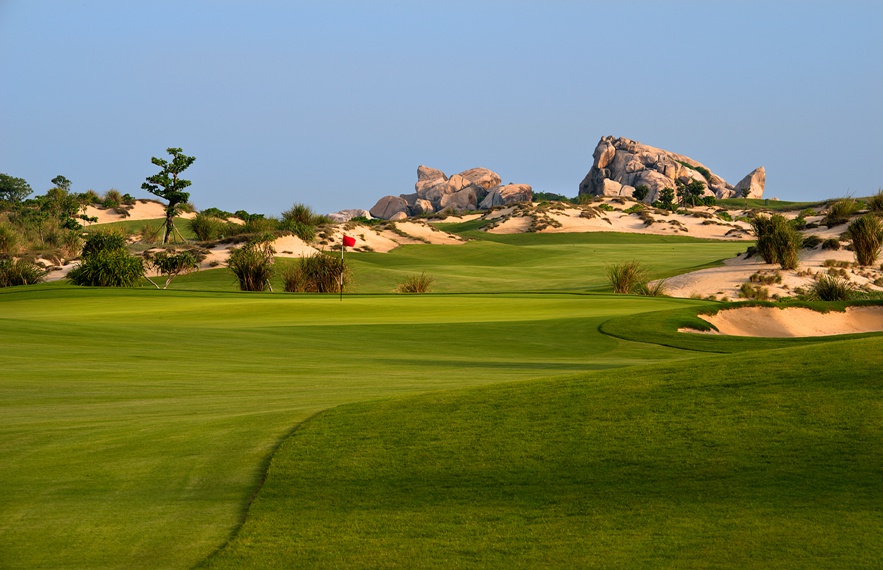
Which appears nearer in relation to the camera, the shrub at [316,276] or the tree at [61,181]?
the shrub at [316,276]

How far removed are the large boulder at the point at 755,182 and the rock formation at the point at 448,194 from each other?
38533 mm

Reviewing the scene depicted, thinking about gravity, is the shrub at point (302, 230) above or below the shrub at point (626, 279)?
above

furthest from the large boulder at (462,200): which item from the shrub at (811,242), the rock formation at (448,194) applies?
the shrub at (811,242)

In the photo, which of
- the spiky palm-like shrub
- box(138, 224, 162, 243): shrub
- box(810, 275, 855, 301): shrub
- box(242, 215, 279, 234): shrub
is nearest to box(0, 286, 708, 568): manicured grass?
box(810, 275, 855, 301): shrub

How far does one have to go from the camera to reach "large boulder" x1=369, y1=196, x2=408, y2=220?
179m

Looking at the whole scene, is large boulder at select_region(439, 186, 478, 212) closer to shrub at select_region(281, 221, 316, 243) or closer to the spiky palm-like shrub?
shrub at select_region(281, 221, 316, 243)

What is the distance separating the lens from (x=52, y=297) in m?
31.8

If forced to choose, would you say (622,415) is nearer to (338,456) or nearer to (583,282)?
(338,456)

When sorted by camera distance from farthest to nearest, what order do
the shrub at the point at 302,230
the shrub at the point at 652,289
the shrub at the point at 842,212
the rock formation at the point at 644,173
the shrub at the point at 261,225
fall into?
1. the rock formation at the point at 644,173
2. the shrub at the point at 261,225
3. the shrub at the point at 302,230
4. the shrub at the point at 842,212
5. the shrub at the point at 652,289

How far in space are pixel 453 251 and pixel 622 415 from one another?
2289 inches

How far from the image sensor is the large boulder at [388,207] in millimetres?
179000

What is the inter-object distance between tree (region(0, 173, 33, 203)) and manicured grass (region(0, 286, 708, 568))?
361 feet

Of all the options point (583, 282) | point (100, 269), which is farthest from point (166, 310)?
point (583, 282)

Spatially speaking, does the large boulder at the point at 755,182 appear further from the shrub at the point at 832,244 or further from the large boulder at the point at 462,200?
the shrub at the point at 832,244
